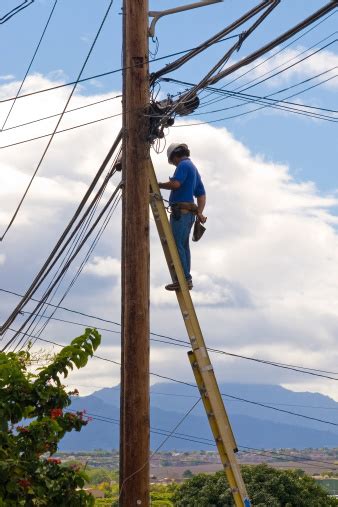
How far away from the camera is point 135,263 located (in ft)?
41.6

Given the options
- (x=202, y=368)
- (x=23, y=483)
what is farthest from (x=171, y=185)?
(x=23, y=483)

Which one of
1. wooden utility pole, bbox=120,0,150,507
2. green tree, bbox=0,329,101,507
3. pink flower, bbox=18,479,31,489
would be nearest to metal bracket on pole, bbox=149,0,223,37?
wooden utility pole, bbox=120,0,150,507

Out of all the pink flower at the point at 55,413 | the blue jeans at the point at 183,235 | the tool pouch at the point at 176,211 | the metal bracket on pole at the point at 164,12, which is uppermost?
the metal bracket on pole at the point at 164,12

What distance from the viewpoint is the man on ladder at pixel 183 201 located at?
44.5ft

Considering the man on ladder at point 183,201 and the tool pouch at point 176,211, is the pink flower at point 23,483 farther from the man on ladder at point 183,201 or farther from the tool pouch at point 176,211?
the tool pouch at point 176,211

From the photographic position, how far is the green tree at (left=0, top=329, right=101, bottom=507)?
11414mm

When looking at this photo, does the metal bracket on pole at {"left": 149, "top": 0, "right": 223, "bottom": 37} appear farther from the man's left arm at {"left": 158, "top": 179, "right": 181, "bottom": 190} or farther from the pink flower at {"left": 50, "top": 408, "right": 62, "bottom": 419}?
the pink flower at {"left": 50, "top": 408, "right": 62, "bottom": 419}

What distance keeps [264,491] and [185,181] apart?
1296 cm

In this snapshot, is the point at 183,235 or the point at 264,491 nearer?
the point at 183,235

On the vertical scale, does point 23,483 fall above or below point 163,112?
below

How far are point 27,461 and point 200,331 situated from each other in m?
2.68

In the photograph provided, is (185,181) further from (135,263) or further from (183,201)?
(135,263)

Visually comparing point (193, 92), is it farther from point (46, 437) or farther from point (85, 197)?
point (46, 437)

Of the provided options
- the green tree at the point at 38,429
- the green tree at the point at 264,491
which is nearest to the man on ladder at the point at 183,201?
the green tree at the point at 38,429
